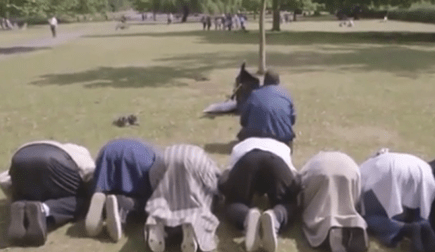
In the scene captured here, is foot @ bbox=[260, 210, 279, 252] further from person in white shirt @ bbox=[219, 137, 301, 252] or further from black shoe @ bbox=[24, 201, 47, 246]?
black shoe @ bbox=[24, 201, 47, 246]

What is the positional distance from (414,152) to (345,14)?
48.1 m

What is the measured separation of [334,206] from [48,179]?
254cm

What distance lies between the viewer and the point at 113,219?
17.2ft

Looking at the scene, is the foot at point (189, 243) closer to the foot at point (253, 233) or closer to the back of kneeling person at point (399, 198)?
the foot at point (253, 233)

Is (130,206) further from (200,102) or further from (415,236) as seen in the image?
(200,102)

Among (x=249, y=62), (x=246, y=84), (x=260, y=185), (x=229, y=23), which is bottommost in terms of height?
(x=229, y=23)

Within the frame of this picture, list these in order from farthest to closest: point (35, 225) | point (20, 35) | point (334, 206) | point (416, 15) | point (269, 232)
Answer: point (416, 15) < point (20, 35) < point (35, 225) < point (334, 206) < point (269, 232)

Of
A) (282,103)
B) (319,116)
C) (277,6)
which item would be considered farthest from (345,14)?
(282,103)

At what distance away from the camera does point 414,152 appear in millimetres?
8539

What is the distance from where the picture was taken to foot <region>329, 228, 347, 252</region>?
16.4 ft

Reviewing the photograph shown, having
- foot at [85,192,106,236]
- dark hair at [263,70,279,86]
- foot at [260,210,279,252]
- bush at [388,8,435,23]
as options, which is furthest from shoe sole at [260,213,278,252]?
bush at [388,8,435,23]

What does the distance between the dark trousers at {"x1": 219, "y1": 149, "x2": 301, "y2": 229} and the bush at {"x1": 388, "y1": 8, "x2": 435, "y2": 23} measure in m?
51.4

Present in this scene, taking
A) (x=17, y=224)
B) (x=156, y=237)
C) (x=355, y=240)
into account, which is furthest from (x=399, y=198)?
(x=17, y=224)

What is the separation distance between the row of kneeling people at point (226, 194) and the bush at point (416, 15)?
51317 mm
